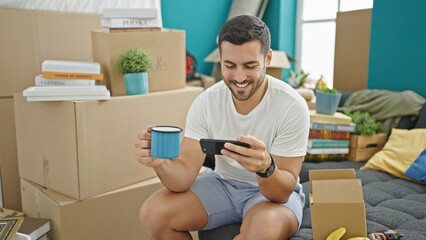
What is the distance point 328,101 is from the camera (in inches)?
93.1

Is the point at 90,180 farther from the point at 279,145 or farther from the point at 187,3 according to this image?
the point at 187,3

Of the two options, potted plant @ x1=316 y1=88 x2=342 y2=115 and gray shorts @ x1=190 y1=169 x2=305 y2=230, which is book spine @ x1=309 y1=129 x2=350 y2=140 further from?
gray shorts @ x1=190 y1=169 x2=305 y2=230

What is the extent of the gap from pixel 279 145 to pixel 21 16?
1580mm

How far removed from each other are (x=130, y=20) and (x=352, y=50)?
1818 mm

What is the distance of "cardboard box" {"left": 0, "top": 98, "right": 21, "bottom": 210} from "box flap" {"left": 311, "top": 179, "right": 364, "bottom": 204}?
1673 mm

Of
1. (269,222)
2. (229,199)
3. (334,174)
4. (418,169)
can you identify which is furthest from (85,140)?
(418,169)

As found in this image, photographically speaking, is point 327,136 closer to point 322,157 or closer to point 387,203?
point 322,157

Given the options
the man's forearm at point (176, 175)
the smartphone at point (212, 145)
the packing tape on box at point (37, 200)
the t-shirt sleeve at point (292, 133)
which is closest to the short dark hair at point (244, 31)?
the t-shirt sleeve at point (292, 133)

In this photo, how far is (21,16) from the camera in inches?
82.0

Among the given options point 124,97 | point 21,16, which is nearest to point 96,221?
point 124,97

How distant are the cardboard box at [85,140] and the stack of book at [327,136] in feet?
2.90

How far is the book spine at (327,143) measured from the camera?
2307 millimetres

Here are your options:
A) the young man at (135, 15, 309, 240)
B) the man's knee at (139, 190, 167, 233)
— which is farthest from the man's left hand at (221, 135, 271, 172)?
the man's knee at (139, 190, 167, 233)

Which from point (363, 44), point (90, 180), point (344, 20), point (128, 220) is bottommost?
point (128, 220)
